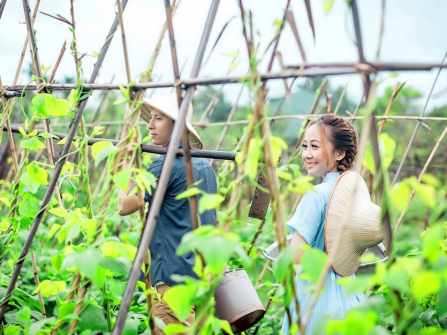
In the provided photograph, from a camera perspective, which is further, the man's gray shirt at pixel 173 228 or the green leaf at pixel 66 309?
the man's gray shirt at pixel 173 228

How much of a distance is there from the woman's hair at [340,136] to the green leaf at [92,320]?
102 cm

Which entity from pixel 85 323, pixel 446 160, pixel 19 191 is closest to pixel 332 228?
pixel 85 323

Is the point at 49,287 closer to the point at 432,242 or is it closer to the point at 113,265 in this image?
the point at 113,265

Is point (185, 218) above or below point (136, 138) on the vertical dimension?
below

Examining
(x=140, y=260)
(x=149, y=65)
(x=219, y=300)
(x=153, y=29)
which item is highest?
(x=153, y=29)

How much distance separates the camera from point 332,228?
206 cm

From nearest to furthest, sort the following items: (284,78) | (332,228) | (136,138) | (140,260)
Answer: (284,78) < (140,260) < (136,138) < (332,228)

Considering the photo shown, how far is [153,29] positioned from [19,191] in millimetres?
1139

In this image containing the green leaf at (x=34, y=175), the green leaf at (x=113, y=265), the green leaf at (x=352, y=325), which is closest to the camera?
the green leaf at (x=352, y=325)

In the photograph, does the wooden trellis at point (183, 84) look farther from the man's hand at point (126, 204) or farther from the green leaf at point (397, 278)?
the man's hand at point (126, 204)

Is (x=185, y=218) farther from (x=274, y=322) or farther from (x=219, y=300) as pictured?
(x=274, y=322)

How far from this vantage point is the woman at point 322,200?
2.07 metres

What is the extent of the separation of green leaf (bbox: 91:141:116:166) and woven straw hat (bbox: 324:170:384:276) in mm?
776

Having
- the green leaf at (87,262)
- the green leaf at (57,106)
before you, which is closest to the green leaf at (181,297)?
the green leaf at (87,262)
